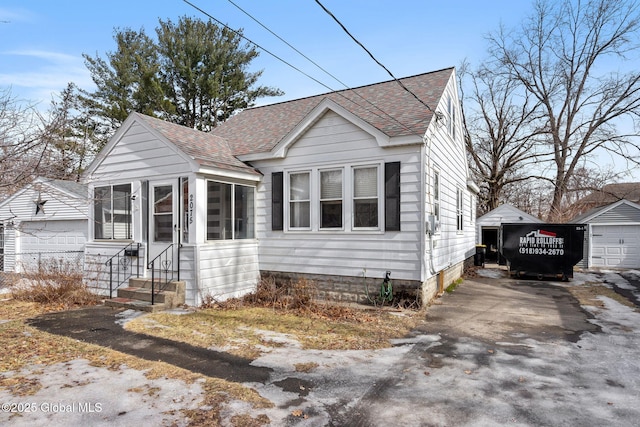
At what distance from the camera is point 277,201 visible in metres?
9.84

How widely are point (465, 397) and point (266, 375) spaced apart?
2326mm

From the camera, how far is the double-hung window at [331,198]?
359 inches

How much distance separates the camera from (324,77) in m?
8.23

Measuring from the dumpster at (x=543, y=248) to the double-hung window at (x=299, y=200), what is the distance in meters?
9.13

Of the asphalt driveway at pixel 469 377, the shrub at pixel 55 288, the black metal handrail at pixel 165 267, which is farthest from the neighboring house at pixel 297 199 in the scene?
the asphalt driveway at pixel 469 377

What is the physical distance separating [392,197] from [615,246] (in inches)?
606

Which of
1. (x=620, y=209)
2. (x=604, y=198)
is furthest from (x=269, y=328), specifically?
(x=604, y=198)

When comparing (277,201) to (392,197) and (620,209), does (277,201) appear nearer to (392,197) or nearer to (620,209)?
(392,197)

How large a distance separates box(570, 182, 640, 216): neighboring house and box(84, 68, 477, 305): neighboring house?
64.5ft

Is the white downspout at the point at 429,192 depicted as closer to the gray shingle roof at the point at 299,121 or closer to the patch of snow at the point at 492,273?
the gray shingle roof at the point at 299,121

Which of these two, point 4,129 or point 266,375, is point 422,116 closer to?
point 266,375

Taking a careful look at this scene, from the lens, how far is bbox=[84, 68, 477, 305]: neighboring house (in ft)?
27.6

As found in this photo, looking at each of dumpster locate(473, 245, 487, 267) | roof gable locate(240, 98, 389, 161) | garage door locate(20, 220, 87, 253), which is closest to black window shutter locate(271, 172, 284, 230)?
roof gable locate(240, 98, 389, 161)

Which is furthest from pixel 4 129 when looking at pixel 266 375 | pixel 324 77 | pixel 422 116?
pixel 422 116
